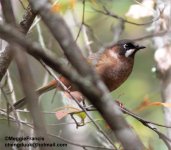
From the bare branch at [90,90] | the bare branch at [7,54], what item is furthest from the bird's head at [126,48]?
the bare branch at [90,90]

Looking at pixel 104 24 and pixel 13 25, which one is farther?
pixel 104 24

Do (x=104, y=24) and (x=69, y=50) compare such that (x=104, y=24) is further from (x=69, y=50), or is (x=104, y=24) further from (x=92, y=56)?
(x=69, y=50)

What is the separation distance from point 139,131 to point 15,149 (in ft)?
3.70

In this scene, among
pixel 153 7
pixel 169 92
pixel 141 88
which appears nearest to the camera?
pixel 169 92

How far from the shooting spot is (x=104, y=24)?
18.7 ft

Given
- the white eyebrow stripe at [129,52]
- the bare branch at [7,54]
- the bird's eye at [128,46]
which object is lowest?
the bare branch at [7,54]

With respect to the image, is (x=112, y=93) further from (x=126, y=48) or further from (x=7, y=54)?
(x=7, y=54)

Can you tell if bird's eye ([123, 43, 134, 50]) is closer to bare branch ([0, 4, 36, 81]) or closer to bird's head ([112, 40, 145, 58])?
bird's head ([112, 40, 145, 58])

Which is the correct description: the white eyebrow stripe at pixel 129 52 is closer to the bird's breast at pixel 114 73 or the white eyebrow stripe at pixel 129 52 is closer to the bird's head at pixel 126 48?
the bird's head at pixel 126 48

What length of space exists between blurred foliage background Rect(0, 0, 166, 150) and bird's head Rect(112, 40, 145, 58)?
0.49 ft

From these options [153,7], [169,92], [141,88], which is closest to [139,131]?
[169,92]

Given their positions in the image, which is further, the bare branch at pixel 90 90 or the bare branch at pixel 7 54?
the bare branch at pixel 7 54

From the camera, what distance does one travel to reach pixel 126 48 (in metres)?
4.00

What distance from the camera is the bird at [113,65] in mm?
3646
